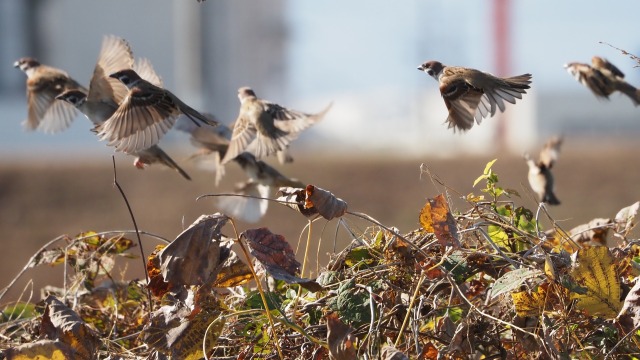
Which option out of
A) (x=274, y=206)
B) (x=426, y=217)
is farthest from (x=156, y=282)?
(x=274, y=206)

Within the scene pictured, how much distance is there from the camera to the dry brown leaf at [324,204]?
6.65 ft

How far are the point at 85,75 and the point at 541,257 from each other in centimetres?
2165

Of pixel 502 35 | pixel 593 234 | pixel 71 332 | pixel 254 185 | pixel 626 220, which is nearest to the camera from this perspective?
pixel 71 332

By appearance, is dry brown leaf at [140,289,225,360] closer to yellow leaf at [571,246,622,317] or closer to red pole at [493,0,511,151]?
yellow leaf at [571,246,622,317]

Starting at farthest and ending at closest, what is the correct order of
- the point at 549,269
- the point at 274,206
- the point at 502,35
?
the point at 502,35
the point at 274,206
the point at 549,269

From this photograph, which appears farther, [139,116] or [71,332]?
[139,116]

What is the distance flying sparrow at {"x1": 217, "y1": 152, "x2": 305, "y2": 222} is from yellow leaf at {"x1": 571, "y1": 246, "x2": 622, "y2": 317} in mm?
2215

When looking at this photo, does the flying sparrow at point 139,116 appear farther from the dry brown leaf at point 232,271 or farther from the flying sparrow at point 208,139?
the dry brown leaf at point 232,271

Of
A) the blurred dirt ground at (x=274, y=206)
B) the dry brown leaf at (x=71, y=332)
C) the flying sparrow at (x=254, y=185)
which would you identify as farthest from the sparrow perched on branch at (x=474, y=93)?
the blurred dirt ground at (x=274, y=206)

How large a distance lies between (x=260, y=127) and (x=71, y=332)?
1.94 m

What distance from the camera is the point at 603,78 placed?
11.0 feet

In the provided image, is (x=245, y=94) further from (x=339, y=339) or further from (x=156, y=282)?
(x=339, y=339)

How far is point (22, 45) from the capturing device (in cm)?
2264

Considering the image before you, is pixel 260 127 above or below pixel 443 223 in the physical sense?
below
